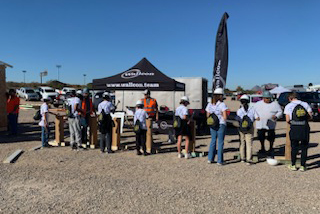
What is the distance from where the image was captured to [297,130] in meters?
5.39

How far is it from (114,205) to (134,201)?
1.04ft

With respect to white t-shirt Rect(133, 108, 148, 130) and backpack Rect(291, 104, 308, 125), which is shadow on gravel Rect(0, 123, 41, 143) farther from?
backpack Rect(291, 104, 308, 125)

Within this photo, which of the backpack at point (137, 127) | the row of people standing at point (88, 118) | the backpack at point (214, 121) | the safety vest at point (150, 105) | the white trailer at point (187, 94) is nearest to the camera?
the backpack at point (214, 121)

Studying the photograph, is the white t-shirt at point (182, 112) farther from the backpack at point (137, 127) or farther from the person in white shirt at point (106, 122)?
the person in white shirt at point (106, 122)

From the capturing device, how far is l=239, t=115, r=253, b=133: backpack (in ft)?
19.6

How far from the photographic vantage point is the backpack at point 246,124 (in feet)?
19.6

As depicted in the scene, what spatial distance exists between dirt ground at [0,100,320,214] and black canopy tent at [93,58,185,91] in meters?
2.64

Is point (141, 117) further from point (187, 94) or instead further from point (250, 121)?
point (187, 94)

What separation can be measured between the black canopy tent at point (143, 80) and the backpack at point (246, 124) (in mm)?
3233

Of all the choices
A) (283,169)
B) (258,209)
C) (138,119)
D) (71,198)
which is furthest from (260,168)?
(71,198)

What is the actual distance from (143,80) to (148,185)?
4.86m

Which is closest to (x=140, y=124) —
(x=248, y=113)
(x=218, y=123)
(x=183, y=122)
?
(x=183, y=122)

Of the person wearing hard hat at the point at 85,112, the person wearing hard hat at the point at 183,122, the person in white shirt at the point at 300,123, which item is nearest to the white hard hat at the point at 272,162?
the person in white shirt at the point at 300,123

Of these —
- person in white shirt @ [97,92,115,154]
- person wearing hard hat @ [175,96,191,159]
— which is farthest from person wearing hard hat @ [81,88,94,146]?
person wearing hard hat @ [175,96,191,159]
